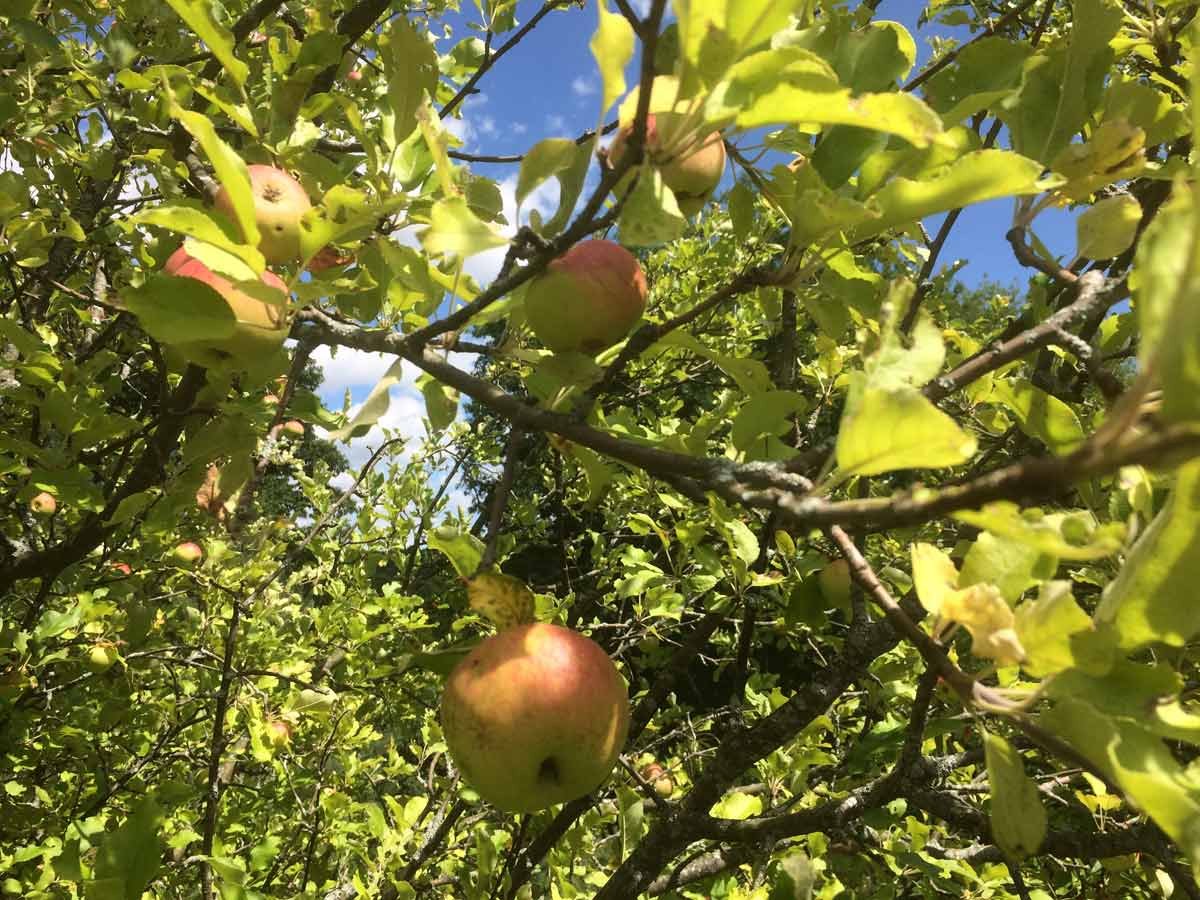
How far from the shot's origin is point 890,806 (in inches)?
77.9

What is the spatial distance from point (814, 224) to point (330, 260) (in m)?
0.91

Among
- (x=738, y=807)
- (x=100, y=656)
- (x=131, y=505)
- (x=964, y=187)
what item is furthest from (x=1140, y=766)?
(x=100, y=656)

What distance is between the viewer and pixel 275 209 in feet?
3.84

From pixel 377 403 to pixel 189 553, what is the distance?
155cm

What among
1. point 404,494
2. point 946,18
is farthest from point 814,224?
point 404,494

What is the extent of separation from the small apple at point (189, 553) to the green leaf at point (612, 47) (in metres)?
2.08

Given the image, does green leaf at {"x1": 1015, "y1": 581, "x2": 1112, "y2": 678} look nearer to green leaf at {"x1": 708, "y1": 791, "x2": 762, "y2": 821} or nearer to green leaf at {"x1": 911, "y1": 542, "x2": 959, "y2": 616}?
green leaf at {"x1": 911, "y1": 542, "x2": 959, "y2": 616}

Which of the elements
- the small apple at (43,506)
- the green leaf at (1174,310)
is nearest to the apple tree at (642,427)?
the green leaf at (1174,310)

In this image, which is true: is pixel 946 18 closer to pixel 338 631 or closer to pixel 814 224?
pixel 814 224

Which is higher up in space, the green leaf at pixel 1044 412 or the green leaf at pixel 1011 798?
the green leaf at pixel 1044 412

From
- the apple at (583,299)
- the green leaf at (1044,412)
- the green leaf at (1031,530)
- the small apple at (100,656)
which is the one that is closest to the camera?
the green leaf at (1031,530)

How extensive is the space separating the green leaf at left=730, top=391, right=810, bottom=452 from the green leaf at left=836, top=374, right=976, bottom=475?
1.76 feet

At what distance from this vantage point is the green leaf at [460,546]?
1012mm

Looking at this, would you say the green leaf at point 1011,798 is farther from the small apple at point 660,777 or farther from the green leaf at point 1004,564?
→ the small apple at point 660,777
